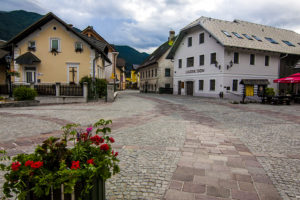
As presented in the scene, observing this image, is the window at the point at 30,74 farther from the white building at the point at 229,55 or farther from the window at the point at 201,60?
the window at the point at 201,60

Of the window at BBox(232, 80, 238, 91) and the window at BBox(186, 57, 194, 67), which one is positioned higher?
the window at BBox(186, 57, 194, 67)

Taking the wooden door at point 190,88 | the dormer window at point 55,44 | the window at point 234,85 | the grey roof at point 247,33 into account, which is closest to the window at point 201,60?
the wooden door at point 190,88

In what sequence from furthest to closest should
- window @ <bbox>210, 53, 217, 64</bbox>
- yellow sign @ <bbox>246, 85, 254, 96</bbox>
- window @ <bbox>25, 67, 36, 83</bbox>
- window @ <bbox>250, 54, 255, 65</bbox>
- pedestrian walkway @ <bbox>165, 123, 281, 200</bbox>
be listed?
1. window @ <bbox>250, 54, 255, 65</bbox>
2. yellow sign @ <bbox>246, 85, 254, 96</bbox>
3. window @ <bbox>210, 53, 217, 64</bbox>
4. window @ <bbox>25, 67, 36, 83</bbox>
5. pedestrian walkway @ <bbox>165, 123, 281, 200</bbox>

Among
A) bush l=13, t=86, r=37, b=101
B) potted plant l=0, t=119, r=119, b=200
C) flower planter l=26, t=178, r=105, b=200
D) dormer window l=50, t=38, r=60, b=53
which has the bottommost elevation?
flower planter l=26, t=178, r=105, b=200

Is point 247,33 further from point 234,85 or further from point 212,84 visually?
point 212,84

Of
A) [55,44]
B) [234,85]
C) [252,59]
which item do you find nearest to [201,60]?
[234,85]

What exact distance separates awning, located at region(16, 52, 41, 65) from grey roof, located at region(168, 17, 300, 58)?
19.0 meters

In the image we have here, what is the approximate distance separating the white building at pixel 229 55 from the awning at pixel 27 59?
19038mm

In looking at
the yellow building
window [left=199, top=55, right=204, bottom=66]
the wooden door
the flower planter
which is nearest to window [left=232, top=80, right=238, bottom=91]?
window [left=199, top=55, right=204, bottom=66]

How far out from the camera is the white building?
878 inches

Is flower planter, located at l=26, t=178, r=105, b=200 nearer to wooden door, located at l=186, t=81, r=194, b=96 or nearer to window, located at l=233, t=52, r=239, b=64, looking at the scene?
window, located at l=233, t=52, r=239, b=64

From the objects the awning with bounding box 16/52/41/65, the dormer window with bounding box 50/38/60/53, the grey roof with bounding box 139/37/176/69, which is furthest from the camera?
the grey roof with bounding box 139/37/176/69

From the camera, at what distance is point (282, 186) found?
2.96 meters

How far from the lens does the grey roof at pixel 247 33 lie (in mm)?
22378
